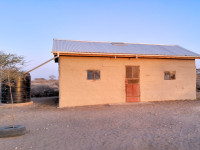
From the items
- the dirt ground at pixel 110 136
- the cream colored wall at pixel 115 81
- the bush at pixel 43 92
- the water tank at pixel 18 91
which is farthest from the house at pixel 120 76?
the bush at pixel 43 92

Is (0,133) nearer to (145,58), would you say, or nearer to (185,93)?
(145,58)

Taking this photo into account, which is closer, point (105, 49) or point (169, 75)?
point (105, 49)

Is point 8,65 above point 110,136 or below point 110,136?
above

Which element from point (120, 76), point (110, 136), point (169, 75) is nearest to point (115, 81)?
point (120, 76)

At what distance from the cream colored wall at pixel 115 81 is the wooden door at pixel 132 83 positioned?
0.85 ft

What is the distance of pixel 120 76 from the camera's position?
10414 millimetres

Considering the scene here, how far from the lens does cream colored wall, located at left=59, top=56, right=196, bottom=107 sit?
9672 millimetres

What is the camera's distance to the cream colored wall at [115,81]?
9672mm

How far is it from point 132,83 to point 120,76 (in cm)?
90

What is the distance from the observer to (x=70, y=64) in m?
9.71

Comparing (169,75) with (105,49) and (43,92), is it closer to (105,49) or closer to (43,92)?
(105,49)

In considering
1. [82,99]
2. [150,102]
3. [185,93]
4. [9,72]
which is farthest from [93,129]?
[185,93]

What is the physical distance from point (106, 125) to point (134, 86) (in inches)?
207

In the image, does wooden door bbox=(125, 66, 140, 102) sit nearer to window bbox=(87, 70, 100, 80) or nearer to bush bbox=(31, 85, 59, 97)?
window bbox=(87, 70, 100, 80)
